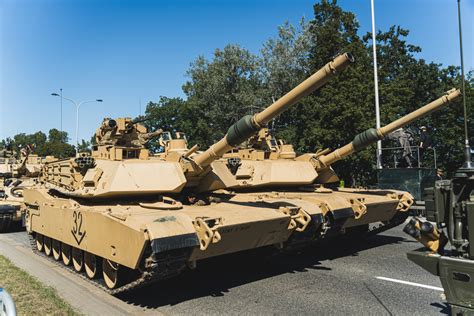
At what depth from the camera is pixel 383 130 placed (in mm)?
10516

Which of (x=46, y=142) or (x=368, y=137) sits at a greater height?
(x=46, y=142)

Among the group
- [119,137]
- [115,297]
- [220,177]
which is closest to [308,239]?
[220,177]

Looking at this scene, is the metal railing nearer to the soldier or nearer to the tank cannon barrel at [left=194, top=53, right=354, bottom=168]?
the soldier

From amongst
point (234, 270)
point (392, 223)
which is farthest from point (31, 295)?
point (392, 223)

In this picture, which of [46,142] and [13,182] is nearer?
[13,182]

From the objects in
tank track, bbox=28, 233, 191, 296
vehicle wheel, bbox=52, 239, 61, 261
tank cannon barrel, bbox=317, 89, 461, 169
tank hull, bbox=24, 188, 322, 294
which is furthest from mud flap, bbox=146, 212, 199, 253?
tank cannon barrel, bbox=317, 89, 461, 169

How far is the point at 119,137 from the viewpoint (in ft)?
36.3

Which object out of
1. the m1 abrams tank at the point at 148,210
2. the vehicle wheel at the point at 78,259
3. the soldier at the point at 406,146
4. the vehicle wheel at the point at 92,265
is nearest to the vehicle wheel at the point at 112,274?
the m1 abrams tank at the point at 148,210

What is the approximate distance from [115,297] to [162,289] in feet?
2.80

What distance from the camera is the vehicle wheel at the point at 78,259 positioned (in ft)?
30.0

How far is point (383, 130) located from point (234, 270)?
4.69 meters

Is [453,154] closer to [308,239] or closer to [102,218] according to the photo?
[308,239]

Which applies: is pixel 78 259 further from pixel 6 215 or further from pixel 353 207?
pixel 6 215

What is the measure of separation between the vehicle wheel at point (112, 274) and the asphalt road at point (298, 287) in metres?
0.26
